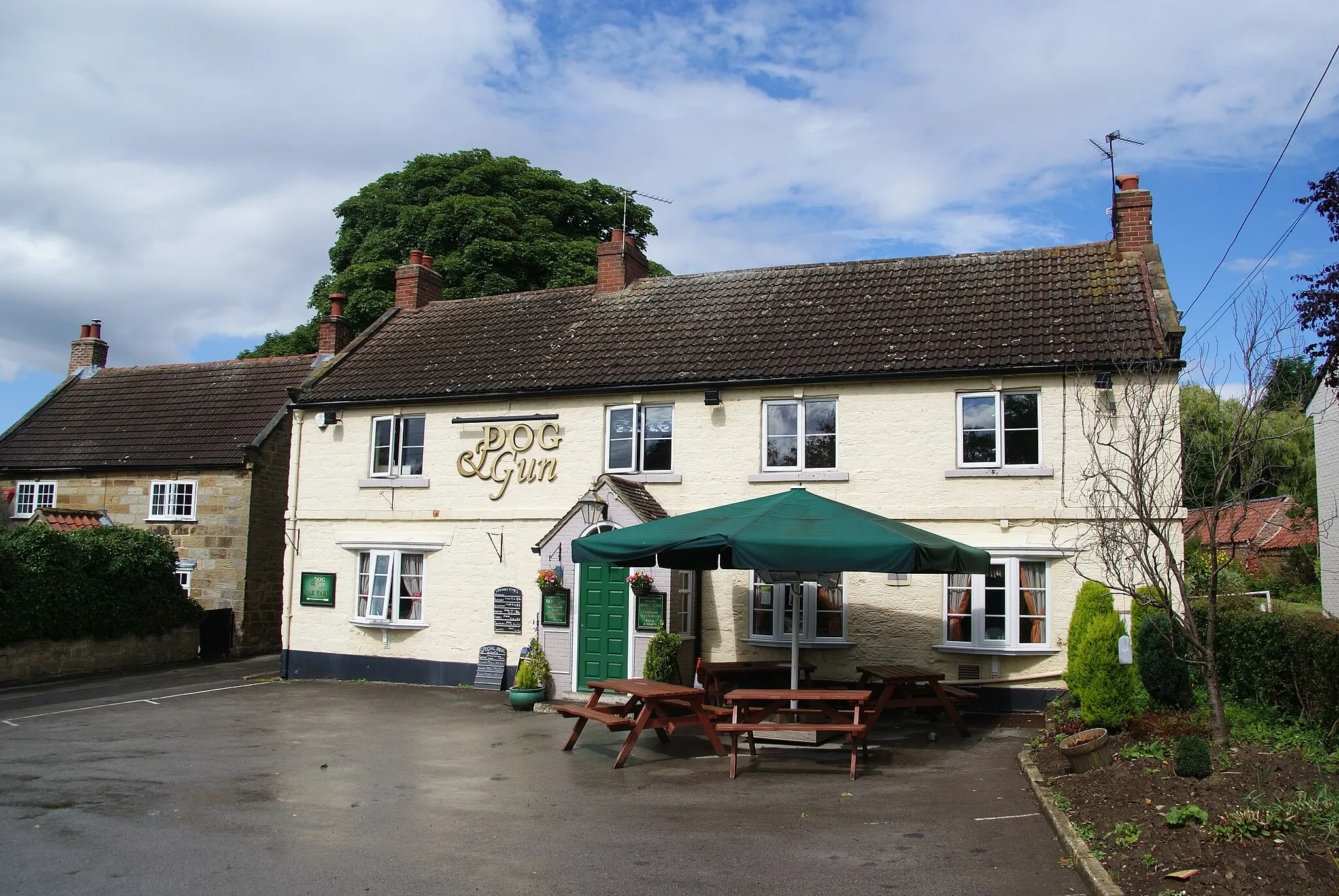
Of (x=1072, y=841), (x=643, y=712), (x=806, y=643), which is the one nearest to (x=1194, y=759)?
(x=1072, y=841)

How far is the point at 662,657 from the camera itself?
49.4ft

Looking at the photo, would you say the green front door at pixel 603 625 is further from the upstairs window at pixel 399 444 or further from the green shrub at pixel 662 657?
the upstairs window at pixel 399 444

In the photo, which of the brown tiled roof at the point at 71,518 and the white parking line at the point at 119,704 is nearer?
the white parking line at the point at 119,704

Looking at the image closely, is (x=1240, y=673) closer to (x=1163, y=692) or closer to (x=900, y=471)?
(x=1163, y=692)

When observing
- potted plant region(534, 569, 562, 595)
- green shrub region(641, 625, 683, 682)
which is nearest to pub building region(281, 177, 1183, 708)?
potted plant region(534, 569, 562, 595)

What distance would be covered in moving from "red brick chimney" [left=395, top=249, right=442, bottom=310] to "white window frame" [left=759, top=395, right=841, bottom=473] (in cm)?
1019

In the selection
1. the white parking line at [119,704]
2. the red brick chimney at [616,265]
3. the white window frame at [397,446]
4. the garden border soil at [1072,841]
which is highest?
the red brick chimney at [616,265]

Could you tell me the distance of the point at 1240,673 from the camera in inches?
463

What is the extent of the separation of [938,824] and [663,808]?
245 cm

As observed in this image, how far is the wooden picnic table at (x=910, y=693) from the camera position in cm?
1217

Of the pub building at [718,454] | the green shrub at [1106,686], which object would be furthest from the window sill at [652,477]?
the green shrub at [1106,686]

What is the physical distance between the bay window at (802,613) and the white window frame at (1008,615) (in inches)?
66.9

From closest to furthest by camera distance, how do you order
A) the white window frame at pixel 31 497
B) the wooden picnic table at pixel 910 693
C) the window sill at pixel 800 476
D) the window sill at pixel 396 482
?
the wooden picnic table at pixel 910 693 → the window sill at pixel 800 476 → the window sill at pixel 396 482 → the white window frame at pixel 31 497

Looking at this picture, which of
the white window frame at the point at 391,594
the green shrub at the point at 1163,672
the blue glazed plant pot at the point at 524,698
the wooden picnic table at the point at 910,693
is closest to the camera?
the green shrub at the point at 1163,672
